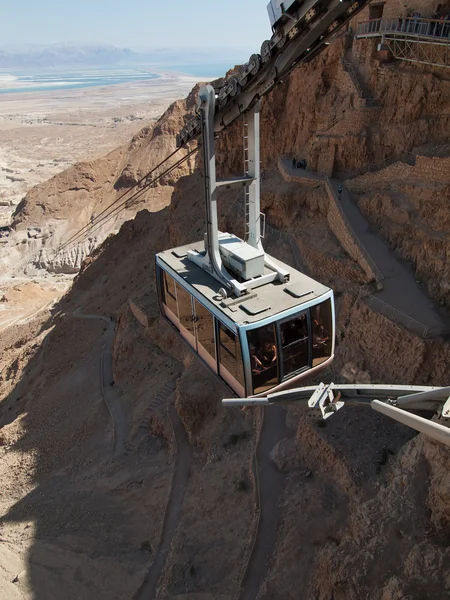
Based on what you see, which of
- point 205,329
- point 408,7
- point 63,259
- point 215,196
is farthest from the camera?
point 63,259

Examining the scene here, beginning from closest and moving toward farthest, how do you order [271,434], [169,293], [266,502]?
[266,502], [169,293], [271,434]

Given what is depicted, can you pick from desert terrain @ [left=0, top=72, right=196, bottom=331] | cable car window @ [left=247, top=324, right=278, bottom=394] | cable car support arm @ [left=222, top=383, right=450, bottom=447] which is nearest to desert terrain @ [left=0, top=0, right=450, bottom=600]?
cable car support arm @ [left=222, top=383, right=450, bottom=447]

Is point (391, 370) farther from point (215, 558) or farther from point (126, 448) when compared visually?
point (126, 448)

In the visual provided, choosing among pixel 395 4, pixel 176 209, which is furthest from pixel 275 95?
pixel 176 209

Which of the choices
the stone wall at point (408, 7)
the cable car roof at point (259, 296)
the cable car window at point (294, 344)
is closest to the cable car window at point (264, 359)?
the cable car window at point (294, 344)

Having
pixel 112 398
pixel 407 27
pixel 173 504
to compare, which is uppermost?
pixel 407 27

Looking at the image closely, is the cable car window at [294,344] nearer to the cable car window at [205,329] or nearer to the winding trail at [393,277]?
the cable car window at [205,329]

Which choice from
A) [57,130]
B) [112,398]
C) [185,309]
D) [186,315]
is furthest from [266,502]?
[57,130]

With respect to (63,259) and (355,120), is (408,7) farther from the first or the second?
(63,259)

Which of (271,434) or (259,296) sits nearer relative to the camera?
(259,296)
